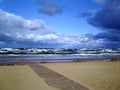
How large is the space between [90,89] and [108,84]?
54.5 inches

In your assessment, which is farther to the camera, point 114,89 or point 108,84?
point 108,84

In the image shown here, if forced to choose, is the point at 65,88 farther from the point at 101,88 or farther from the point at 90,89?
the point at 101,88

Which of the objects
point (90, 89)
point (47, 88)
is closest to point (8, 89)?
point (47, 88)

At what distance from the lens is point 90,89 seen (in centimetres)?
825

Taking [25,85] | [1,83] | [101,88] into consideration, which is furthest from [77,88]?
[1,83]

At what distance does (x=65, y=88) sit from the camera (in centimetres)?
820

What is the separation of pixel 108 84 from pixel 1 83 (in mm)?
5058

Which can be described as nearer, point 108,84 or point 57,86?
point 57,86

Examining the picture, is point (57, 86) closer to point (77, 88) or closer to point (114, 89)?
point (77, 88)

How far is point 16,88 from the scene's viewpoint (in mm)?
8352

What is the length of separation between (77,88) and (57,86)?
90 centimetres

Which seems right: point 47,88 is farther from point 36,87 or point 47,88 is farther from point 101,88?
point 101,88

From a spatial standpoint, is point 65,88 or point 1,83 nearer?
point 65,88

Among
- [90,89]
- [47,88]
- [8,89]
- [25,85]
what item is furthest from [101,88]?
[8,89]
